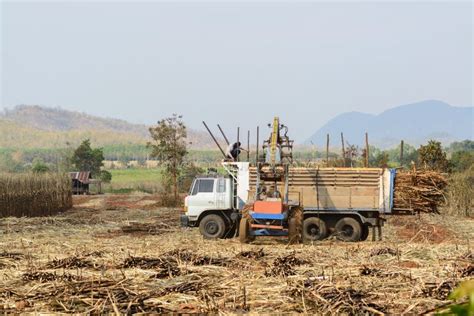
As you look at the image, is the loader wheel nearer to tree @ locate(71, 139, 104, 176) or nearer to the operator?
the operator

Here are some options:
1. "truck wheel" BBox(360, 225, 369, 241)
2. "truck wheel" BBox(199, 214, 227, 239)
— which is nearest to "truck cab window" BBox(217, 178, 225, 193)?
"truck wheel" BBox(199, 214, 227, 239)

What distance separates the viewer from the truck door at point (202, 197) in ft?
67.3

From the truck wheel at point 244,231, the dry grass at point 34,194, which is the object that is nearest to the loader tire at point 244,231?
the truck wheel at point 244,231

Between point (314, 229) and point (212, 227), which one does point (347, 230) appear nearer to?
point (314, 229)

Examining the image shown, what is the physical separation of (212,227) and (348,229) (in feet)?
14.6

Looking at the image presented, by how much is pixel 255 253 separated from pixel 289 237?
4.04 metres

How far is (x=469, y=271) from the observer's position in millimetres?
11086

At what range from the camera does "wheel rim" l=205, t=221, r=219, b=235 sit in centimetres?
2034

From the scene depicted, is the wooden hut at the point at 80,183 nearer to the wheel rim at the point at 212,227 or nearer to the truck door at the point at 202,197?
Answer: the truck door at the point at 202,197

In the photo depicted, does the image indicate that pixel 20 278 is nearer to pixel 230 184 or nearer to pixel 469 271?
pixel 469 271

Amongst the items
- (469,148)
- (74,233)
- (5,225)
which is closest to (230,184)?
(74,233)

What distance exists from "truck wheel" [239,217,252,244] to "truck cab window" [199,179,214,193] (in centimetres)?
240

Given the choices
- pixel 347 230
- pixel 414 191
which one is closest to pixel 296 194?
pixel 347 230

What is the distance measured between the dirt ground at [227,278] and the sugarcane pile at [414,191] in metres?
3.62
